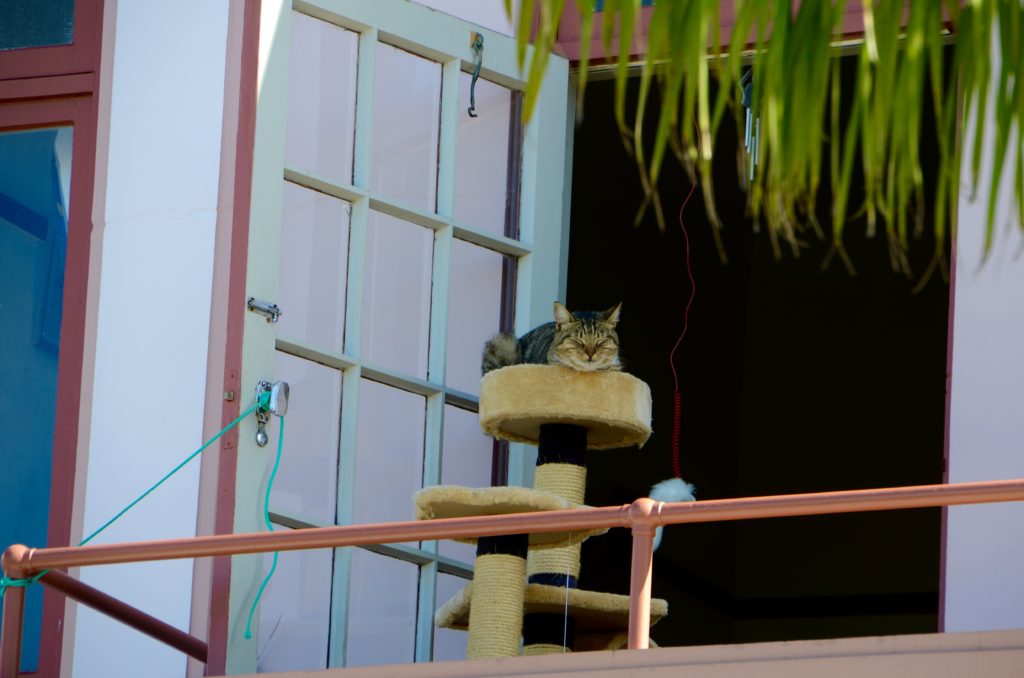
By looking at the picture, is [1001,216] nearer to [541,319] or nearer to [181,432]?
[541,319]

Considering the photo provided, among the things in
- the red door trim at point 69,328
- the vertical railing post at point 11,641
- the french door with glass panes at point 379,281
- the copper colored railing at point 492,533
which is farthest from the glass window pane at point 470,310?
the vertical railing post at point 11,641

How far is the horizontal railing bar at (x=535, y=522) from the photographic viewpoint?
3.02 meters

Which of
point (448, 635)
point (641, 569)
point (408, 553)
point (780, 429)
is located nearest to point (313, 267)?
point (408, 553)

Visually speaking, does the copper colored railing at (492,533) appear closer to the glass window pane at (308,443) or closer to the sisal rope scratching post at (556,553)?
the glass window pane at (308,443)

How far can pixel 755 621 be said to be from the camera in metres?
8.18

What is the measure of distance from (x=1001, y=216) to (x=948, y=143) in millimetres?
2546

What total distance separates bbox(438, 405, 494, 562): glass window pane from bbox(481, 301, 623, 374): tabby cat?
16 centimetres

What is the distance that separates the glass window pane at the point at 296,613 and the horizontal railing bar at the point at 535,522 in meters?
0.63

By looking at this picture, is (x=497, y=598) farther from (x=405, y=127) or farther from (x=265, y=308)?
(x=405, y=127)

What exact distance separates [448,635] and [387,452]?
519mm

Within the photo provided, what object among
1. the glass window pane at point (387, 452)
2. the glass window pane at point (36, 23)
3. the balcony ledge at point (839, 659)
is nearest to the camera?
the balcony ledge at point (839, 659)

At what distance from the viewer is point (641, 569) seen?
3.14m

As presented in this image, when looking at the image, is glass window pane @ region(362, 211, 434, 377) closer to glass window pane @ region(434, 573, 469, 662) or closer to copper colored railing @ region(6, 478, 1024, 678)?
glass window pane @ region(434, 573, 469, 662)

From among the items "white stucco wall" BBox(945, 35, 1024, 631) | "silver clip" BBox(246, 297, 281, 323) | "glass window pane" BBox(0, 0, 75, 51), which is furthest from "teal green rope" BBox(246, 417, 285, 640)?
"white stucco wall" BBox(945, 35, 1024, 631)
